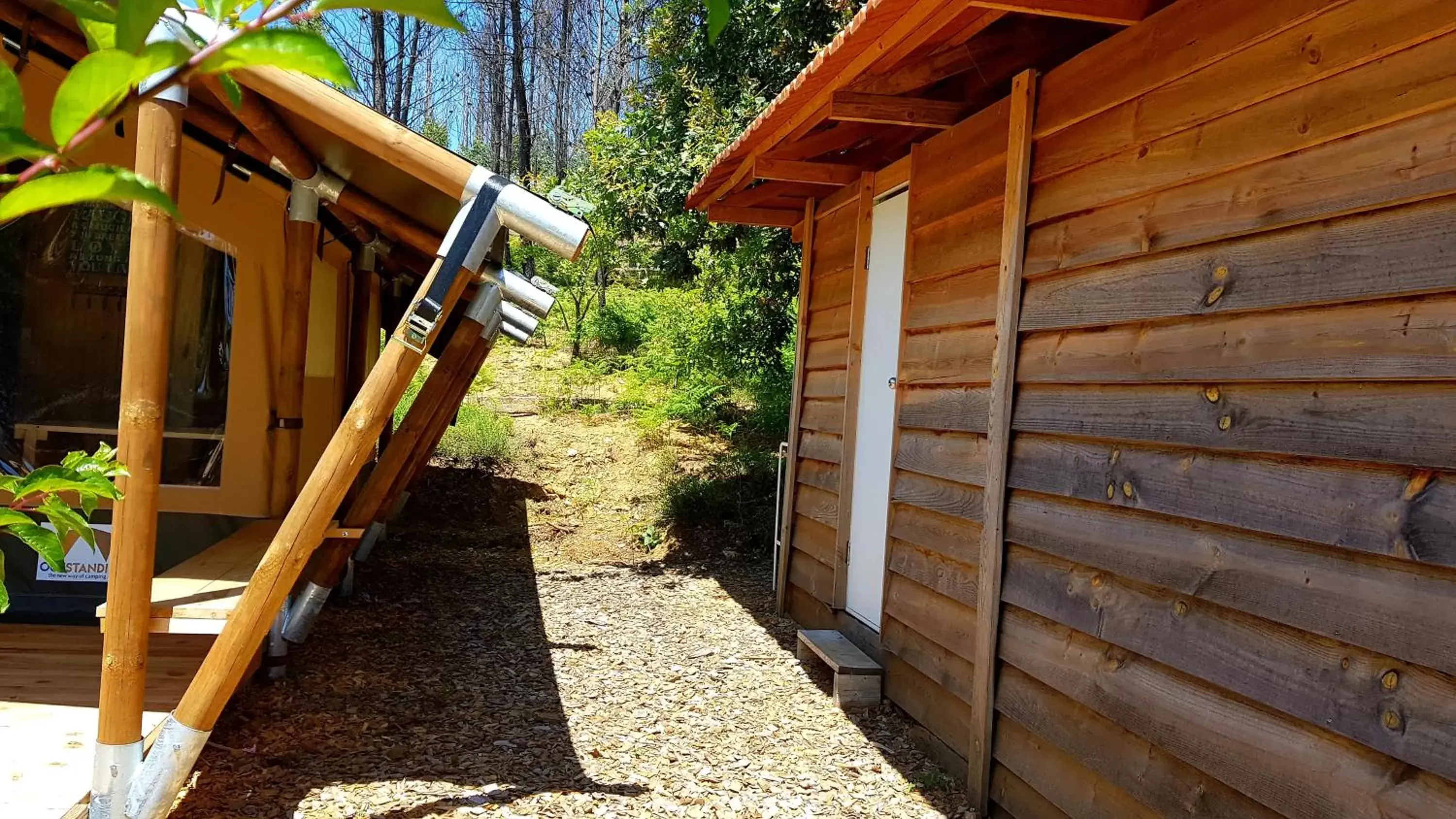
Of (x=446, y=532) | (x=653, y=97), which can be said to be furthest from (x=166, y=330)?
(x=653, y=97)

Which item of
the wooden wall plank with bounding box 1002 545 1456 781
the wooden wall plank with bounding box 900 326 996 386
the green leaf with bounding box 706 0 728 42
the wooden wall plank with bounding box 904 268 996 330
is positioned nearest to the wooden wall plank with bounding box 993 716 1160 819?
the wooden wall plank with bounding box 1002 545 1456 781

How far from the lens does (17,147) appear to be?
559 mm

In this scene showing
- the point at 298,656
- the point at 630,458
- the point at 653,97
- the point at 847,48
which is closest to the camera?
the point at 847,48

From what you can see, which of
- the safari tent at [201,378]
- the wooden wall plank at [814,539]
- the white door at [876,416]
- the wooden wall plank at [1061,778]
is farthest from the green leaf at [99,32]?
the wooden wall plank at [814,539]

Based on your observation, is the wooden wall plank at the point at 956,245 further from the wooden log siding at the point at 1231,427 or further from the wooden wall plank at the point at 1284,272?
the wooden wall plank at the point at 1284,272

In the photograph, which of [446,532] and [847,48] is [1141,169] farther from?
[446,532]

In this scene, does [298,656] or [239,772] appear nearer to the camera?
[239,772]

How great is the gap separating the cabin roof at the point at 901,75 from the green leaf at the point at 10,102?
9.59ft

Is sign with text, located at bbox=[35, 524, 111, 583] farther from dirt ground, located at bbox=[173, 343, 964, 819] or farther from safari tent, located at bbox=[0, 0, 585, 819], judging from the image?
dirt ground, located at bbox=[173, 343, 964, 819]

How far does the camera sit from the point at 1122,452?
128 inches

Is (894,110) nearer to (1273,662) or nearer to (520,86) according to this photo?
(1273,662)

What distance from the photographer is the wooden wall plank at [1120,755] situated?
2763 millimetres

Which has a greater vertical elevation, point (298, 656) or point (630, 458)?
point (630, 458)

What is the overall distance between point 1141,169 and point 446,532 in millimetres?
8554
